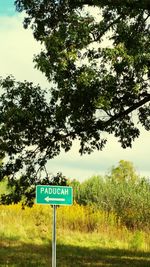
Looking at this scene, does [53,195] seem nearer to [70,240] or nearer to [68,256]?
[68,256]

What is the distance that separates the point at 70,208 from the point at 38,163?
8.61 m

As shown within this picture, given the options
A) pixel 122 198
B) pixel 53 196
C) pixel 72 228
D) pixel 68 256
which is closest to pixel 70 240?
pixel 72 228

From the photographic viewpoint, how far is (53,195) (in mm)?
9625

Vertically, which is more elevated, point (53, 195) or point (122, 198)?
point (122, 198)

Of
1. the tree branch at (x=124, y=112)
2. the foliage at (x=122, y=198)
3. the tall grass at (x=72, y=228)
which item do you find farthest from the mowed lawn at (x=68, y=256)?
the tree branch at (x=124, y=112)

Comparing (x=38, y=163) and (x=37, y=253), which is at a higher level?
(x=38, y=163)

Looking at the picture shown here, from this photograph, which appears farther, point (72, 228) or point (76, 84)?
point (72, 228)

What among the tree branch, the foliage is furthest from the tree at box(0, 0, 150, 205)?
the foliage

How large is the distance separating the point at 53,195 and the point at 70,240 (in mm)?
11199

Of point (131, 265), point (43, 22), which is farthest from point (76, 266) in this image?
point (43, 22)

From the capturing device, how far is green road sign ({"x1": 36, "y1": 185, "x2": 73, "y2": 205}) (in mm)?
9578

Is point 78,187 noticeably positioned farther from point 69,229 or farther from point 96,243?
point 96,243

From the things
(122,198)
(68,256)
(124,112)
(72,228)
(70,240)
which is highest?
(124,112)

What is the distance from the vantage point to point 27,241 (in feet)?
66.9
